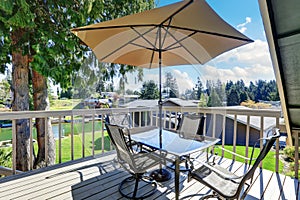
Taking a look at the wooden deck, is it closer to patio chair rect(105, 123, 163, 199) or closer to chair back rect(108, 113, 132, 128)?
patio chair rect(105, 123, 163, 199)

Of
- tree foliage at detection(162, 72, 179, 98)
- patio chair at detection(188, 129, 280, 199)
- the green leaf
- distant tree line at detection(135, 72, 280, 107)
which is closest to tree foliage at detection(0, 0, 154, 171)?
the green leaf

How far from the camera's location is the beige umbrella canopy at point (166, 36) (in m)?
2.05

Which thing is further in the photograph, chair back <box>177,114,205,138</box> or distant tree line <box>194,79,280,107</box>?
chair back <box>177,114,205,138</box>

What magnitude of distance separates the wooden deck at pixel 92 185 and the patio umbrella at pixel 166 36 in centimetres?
153

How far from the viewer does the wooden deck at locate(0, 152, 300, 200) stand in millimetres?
2241

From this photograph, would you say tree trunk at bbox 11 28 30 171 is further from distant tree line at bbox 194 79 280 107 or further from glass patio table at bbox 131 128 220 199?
distant tree line at bbox 194 79 280 107

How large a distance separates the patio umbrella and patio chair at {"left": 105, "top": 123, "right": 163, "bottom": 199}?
1.27 metres

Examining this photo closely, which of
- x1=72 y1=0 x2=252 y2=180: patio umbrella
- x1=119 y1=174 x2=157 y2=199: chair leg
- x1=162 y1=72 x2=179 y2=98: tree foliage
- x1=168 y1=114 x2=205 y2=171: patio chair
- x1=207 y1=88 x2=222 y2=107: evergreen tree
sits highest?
x1=72 y1=0 x2=252 y2=180: patio umbrella

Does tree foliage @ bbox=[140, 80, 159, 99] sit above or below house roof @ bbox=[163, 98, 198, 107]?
above

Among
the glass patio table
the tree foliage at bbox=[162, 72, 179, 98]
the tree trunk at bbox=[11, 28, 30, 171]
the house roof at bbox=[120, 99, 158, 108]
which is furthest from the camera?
the tree trunk at bbox=[11, 28, 30, 171]

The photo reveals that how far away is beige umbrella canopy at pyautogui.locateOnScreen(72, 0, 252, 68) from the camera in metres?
2.05

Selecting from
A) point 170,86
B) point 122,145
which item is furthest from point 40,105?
point 122,145

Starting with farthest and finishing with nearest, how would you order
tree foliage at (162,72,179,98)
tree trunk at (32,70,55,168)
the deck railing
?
tree trunk at (32,70,55,168) → tree foliage at (162,72,179,98) → the deck railing

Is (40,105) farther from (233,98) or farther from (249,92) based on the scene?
(249,92)
